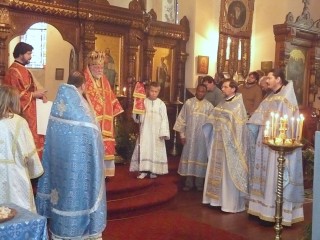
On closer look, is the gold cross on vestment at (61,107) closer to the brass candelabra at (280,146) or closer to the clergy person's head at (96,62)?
the brass candelabra at (280,146)

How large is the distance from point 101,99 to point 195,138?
215 centimetres

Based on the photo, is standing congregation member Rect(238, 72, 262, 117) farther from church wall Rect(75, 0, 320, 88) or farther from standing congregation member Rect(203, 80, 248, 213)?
standing congregation member Rect(203, 80, 248, 213)

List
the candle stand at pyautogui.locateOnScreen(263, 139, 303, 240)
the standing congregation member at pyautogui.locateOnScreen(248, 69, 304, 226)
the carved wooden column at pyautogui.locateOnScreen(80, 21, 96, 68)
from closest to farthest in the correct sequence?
the candle stand at pyautogui.locateOnScreen(263, 139, 303, 240) → the standing congregation member at pyautogui.locateOnScreen(248, 69, 304, 226) → the carved wooden column at pyautogui.locateOnScreen(80, 21, 96, 68)

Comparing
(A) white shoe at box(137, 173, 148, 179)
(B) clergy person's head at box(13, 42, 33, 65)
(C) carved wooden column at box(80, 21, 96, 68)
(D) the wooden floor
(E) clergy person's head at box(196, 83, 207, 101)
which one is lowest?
(D) the wooden floor

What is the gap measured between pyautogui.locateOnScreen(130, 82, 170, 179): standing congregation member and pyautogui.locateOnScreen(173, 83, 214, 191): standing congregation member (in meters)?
0.48

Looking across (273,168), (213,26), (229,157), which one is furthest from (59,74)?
(273,168)

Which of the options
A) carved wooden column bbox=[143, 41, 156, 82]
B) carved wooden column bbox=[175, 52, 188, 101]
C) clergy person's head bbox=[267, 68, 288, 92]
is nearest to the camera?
clergy person's head bbox=[267, 68, 288, 92]

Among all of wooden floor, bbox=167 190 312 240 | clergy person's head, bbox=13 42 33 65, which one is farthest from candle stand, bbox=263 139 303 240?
clergy person's head, bbox=13 42 33 65

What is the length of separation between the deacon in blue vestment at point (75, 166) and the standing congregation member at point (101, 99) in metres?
1.99

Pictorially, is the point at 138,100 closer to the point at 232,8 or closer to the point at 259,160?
the point at 259,160

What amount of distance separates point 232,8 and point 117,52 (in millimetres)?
3737

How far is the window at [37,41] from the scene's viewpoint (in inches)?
522

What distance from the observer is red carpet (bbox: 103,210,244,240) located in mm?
5516

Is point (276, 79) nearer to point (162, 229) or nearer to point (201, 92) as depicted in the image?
point (201, 92)
